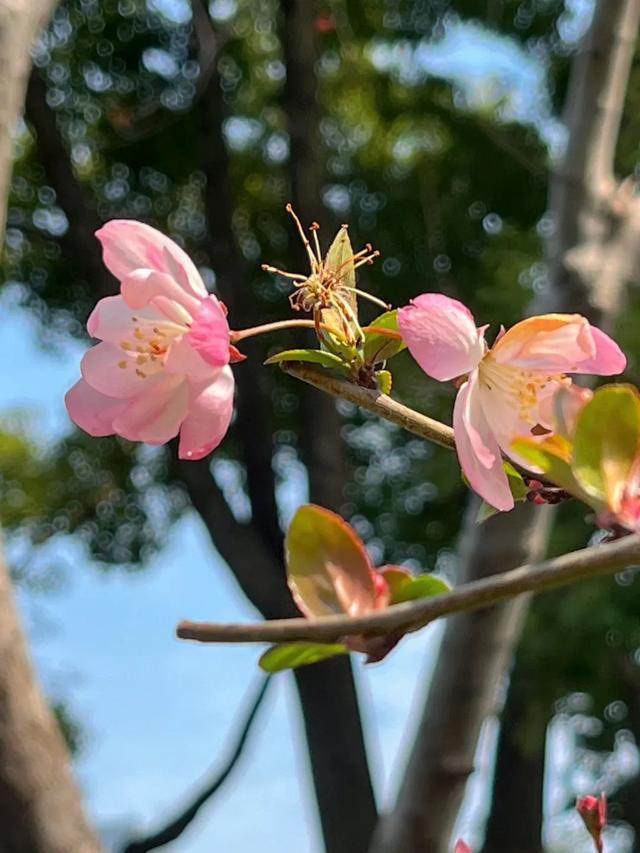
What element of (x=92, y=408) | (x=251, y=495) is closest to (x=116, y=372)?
(x=92, y=408)

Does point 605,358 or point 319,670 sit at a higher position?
point 605,358

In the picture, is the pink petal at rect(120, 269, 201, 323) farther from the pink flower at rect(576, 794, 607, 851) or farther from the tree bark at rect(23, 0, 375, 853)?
the tree bark at rect(23, 0, 375, 853)

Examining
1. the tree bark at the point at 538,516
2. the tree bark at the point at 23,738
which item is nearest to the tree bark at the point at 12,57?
the tree bark at the point at 23,738

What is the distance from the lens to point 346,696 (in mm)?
2709

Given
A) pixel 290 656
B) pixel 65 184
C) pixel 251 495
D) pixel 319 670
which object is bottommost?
pixel 319 670

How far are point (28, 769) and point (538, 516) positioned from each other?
0.66m

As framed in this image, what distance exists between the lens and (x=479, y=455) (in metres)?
0.31

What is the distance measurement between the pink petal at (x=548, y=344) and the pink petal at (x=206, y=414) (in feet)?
0.31

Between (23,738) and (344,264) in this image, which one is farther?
(23,738)

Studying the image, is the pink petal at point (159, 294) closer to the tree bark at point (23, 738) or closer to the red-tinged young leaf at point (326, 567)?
the red-tinged young leaf at point (326, 567)

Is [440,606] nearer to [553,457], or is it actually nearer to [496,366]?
[553,457]

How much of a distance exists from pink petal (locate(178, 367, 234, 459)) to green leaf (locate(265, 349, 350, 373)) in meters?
0.04

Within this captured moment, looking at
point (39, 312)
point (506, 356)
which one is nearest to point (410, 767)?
point (506, 356)

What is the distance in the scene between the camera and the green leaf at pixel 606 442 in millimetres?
253
